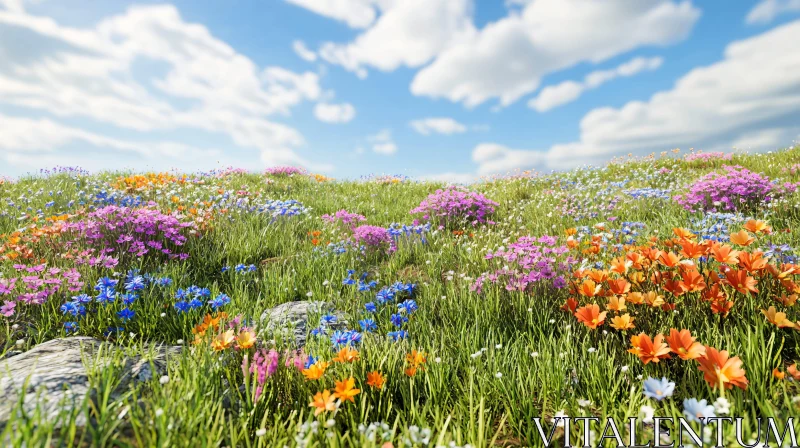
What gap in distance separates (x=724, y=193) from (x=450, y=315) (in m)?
6.03

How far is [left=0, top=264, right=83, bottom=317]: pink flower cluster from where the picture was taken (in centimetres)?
364

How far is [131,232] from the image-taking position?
17.9ft

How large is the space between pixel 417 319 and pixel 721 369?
2.15m

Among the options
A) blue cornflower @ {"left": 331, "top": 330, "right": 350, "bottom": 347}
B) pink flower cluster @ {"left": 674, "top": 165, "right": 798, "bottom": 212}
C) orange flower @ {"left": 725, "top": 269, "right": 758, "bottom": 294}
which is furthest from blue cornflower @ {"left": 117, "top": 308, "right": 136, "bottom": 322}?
pink flower cluster @ {"left": 674, "top": 165, "right": 798, "bottom": 212}

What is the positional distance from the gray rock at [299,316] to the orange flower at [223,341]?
76 cm

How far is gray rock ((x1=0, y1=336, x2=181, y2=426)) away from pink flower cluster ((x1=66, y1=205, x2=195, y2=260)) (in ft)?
8.54

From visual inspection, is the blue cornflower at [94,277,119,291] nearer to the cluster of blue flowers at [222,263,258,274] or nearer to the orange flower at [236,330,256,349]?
the cluster of blue flowers at [222,263,258,274]

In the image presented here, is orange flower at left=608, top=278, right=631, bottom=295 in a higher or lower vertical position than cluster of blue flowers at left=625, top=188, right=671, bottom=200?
lower

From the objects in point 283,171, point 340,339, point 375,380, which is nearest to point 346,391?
point 375,380

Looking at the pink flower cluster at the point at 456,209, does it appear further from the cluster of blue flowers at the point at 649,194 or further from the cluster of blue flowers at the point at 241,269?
the cluster of blue flowers at the point at 241,269

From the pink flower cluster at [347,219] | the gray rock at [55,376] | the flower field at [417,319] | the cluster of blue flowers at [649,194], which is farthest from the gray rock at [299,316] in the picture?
the cluster of blue flowers at [649,194]

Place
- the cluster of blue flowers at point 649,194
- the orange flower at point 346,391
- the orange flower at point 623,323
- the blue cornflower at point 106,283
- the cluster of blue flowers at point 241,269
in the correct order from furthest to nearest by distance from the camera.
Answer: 1. the cluster of blue flowers at point 649,194
2. the cluster of blue flowers at point 241,269
3. the blue cornflower at point 106,283
4. the orange flower at point 623,323
5. the orange flower at point 346,391

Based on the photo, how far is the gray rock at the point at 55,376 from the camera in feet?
6.06

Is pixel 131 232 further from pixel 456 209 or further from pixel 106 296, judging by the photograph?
pixel 456 209
